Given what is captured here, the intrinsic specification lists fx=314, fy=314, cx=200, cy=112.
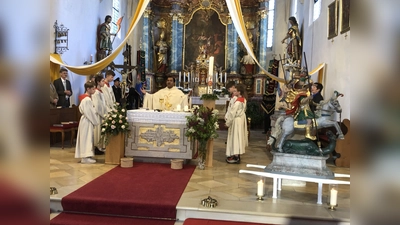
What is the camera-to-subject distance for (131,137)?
6219 millimetres

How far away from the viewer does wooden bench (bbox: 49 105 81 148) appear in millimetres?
7465

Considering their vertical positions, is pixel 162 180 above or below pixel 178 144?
below

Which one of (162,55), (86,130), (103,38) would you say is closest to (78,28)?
(103,38)

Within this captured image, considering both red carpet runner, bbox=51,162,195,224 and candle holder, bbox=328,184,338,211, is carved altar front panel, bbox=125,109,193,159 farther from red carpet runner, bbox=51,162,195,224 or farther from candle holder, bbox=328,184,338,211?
candle holder, bbox=328,184,338,211

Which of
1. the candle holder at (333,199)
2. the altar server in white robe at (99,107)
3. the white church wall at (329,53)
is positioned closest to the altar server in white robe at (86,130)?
the altar server in white robe at (99,107)

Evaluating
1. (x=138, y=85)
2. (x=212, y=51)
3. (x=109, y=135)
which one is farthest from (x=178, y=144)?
(x=212, y=51)

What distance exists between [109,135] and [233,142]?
247cm

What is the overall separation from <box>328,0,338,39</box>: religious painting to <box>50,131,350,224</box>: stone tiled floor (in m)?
3.80

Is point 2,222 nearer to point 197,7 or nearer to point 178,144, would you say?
point 178,144

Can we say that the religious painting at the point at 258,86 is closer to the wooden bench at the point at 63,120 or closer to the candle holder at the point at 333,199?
the wooden bench at the point at 63,120

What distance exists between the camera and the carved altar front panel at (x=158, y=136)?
6.14 meters

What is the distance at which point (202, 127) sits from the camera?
19.0 feet

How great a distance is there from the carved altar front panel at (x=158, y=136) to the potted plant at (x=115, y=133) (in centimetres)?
14

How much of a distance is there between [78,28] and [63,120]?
3511 mm
